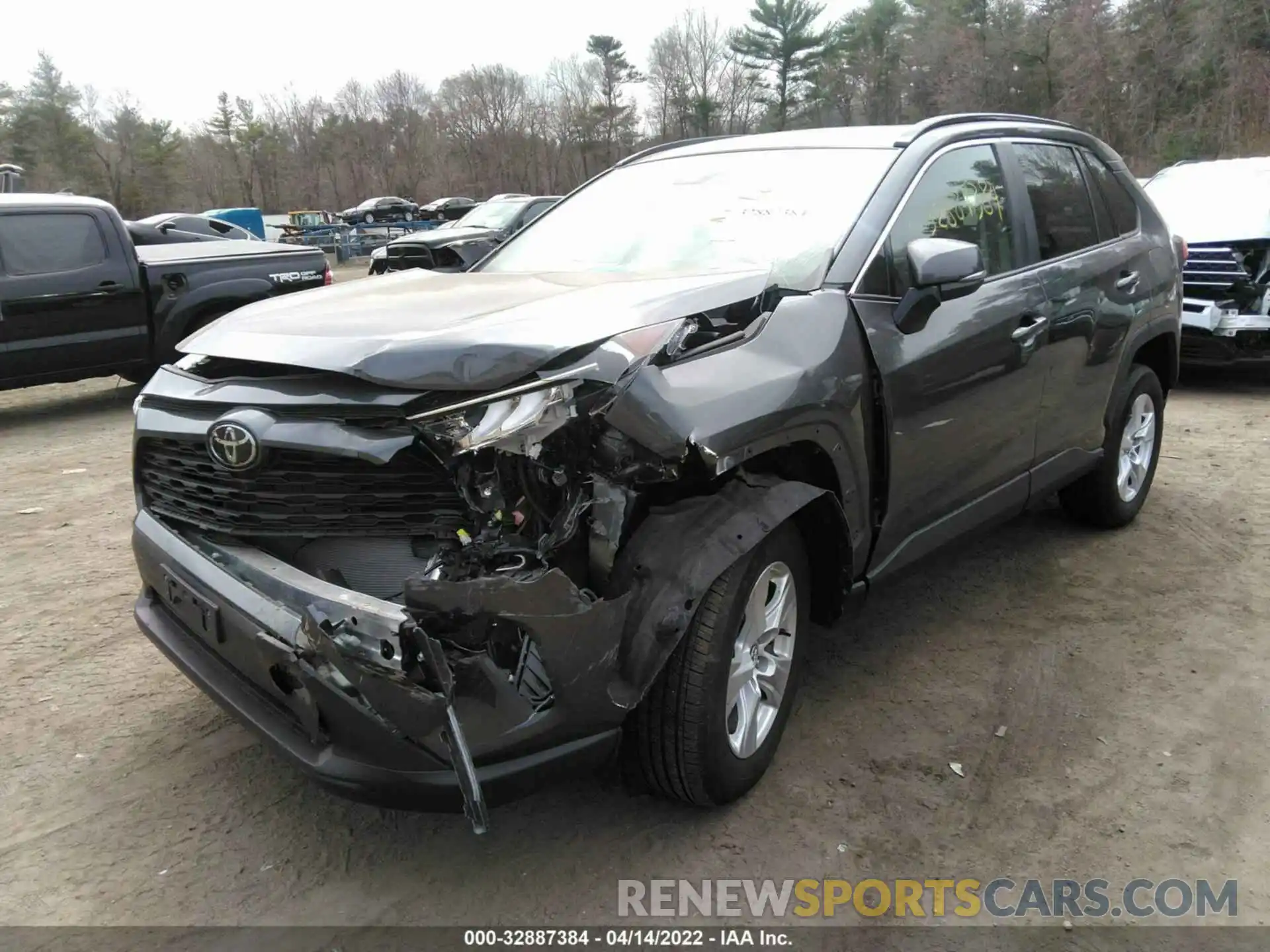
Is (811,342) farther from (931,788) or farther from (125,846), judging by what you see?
(125,846)

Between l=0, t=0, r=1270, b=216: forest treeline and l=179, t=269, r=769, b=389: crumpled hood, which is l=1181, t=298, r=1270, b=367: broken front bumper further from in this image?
l=0, t=0, r=1270, b=216: forest treeline

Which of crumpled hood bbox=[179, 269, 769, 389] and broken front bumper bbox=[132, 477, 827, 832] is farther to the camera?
crumpled hood bbox=[179, 269, 769, 389]

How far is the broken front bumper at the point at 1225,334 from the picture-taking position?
7812mm

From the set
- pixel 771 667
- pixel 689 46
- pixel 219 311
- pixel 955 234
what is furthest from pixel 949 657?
pixel 689 46

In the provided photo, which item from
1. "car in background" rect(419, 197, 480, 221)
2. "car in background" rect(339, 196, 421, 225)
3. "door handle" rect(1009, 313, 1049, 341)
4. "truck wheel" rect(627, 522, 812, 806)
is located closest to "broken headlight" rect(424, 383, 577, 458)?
"truck wheel" rect(627, 522, 812, 806)

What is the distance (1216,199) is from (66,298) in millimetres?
10208

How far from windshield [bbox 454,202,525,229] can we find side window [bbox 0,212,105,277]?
29.5 ft

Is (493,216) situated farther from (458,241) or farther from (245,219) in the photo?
(245,219)

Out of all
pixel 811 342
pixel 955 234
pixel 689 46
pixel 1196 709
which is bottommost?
pixel 1196 709

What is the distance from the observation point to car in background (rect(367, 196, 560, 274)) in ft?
47.6

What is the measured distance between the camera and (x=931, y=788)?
2.90 m

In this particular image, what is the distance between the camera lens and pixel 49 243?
321 inches

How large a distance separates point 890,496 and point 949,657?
0.95 m

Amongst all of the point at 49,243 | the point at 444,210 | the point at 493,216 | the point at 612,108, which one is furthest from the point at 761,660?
the point at 612,108
